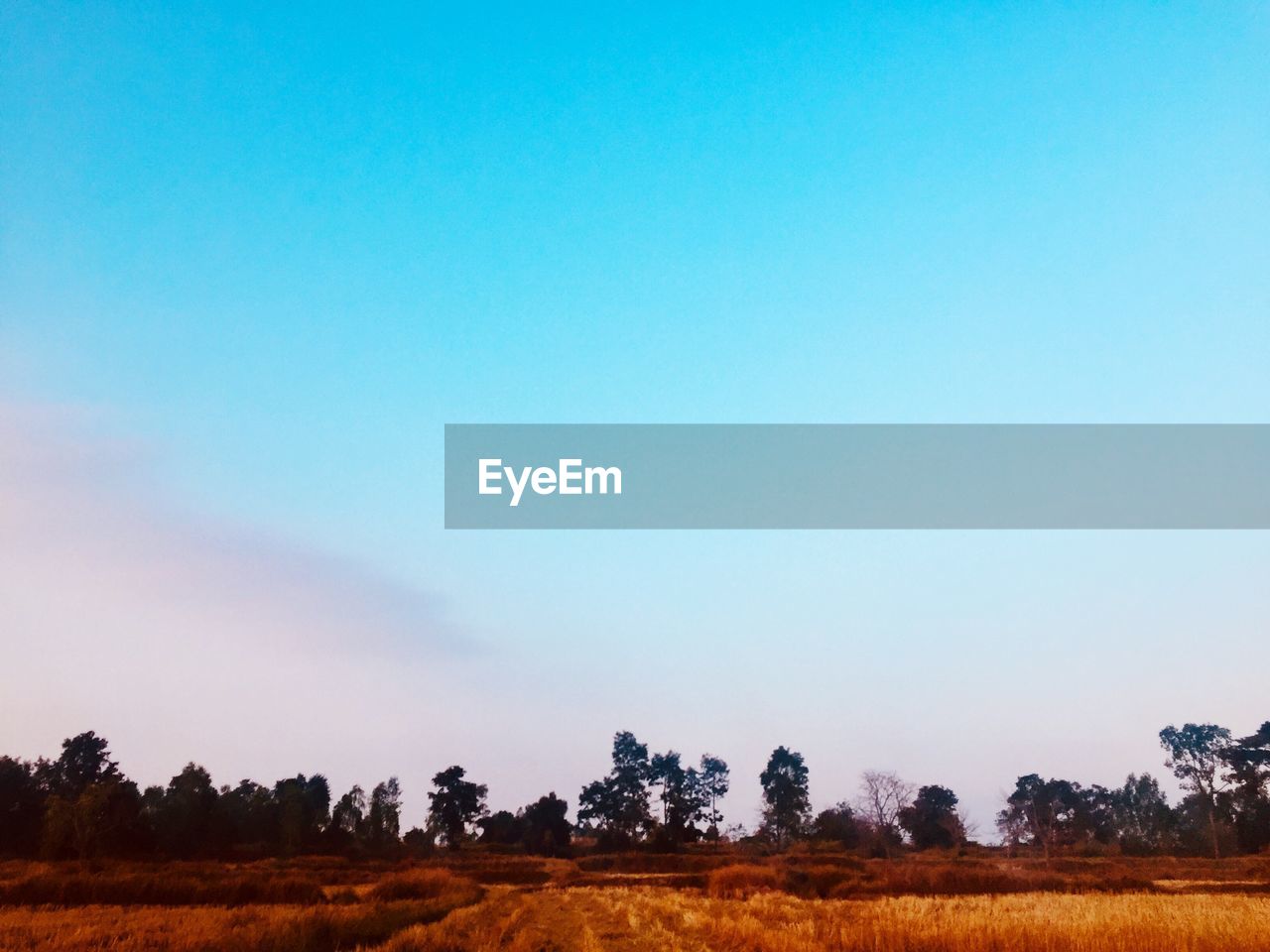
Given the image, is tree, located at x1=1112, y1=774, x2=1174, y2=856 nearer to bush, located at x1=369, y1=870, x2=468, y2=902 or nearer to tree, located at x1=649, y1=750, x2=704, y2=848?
tree, located at x1=649, y1=750, x2=704, y2=848

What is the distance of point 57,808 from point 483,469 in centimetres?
7307

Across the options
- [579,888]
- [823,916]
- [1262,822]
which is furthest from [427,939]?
[1262,822]

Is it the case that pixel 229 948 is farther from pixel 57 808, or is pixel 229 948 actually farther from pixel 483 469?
pixel 57 808

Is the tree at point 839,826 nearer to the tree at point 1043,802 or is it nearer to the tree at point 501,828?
the tree at point 1043,802

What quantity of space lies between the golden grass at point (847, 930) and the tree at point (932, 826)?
248 ft

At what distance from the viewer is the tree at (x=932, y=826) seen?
103812mm

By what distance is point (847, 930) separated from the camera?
70.0ft

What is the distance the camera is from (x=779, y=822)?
418 feet

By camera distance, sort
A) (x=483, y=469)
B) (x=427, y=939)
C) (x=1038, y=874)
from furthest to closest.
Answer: (x=1038, y=874) → (x=483, y=469) → (x=427, y=939)

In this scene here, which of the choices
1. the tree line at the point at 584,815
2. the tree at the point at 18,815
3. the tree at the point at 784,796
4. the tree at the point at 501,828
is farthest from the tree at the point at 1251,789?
the tree at the point at 18,815

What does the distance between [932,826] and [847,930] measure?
Result: 10571 cm

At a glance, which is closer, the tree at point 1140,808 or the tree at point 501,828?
the tree at point 501,828

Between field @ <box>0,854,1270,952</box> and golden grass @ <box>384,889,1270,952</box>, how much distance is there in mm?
82

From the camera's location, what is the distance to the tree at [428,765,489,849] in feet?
399
